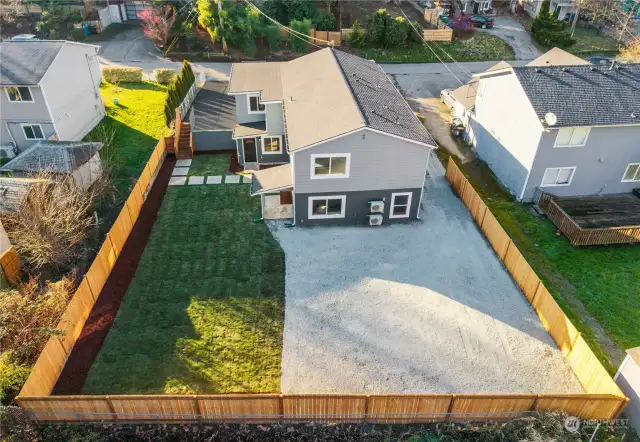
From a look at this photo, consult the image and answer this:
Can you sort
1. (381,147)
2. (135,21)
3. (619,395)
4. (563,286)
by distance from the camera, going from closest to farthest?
(619,395) < (563,286) < (381,147) < (135,21)

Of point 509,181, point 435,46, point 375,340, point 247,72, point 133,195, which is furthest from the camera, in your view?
point 435,46

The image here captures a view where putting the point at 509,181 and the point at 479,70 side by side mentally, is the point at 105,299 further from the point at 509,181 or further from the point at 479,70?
the point at 479,70

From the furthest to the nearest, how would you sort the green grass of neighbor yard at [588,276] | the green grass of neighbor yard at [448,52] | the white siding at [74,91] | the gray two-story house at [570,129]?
the green grass of neighbor yard at [448,52] → the white siding at [74,91] → the gray two-story house at [570,129] → the green grass of neighbor yard at [588,276]

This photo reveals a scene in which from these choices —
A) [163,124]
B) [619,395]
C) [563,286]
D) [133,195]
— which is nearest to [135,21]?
[163,124]

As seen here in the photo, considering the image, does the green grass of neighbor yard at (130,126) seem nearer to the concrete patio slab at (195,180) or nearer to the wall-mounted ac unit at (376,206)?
the concrete patio slab at (195,180)

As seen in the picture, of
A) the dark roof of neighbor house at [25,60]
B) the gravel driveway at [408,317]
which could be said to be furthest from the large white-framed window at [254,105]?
the dark roof of neighbor house at [25,60]

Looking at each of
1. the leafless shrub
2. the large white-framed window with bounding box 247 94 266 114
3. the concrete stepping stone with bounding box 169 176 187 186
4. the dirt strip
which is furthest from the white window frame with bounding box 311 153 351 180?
the leafless shrub

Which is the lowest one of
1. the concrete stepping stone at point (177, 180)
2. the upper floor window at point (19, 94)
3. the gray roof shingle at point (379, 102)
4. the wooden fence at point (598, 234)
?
the concrete stepping stone at point (177, 180)
